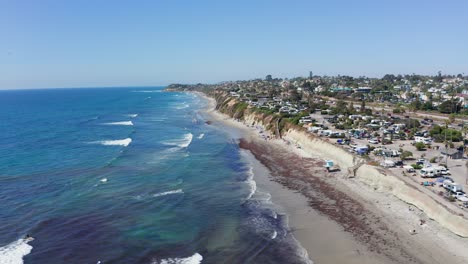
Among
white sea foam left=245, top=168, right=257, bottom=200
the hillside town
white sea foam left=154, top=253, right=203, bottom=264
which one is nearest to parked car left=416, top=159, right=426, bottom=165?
the hillside town

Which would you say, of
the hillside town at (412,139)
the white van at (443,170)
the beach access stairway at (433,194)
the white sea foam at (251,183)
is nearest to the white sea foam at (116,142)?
the white sea foam at (251,183)

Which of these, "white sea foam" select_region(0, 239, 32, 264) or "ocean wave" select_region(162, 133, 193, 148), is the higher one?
"white sea foam" select_region(0, 239, 32, 264)

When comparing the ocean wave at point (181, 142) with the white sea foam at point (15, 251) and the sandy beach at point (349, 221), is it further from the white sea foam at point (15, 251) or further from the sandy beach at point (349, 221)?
the white sea foam at point (15, 251)

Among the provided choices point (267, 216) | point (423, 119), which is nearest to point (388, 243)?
point (267, 216)

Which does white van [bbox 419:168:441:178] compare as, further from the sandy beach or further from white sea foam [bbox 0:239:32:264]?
white sea foam [bbox 0:239:32:264]

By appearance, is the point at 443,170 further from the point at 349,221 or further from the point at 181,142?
the point at 181,142
